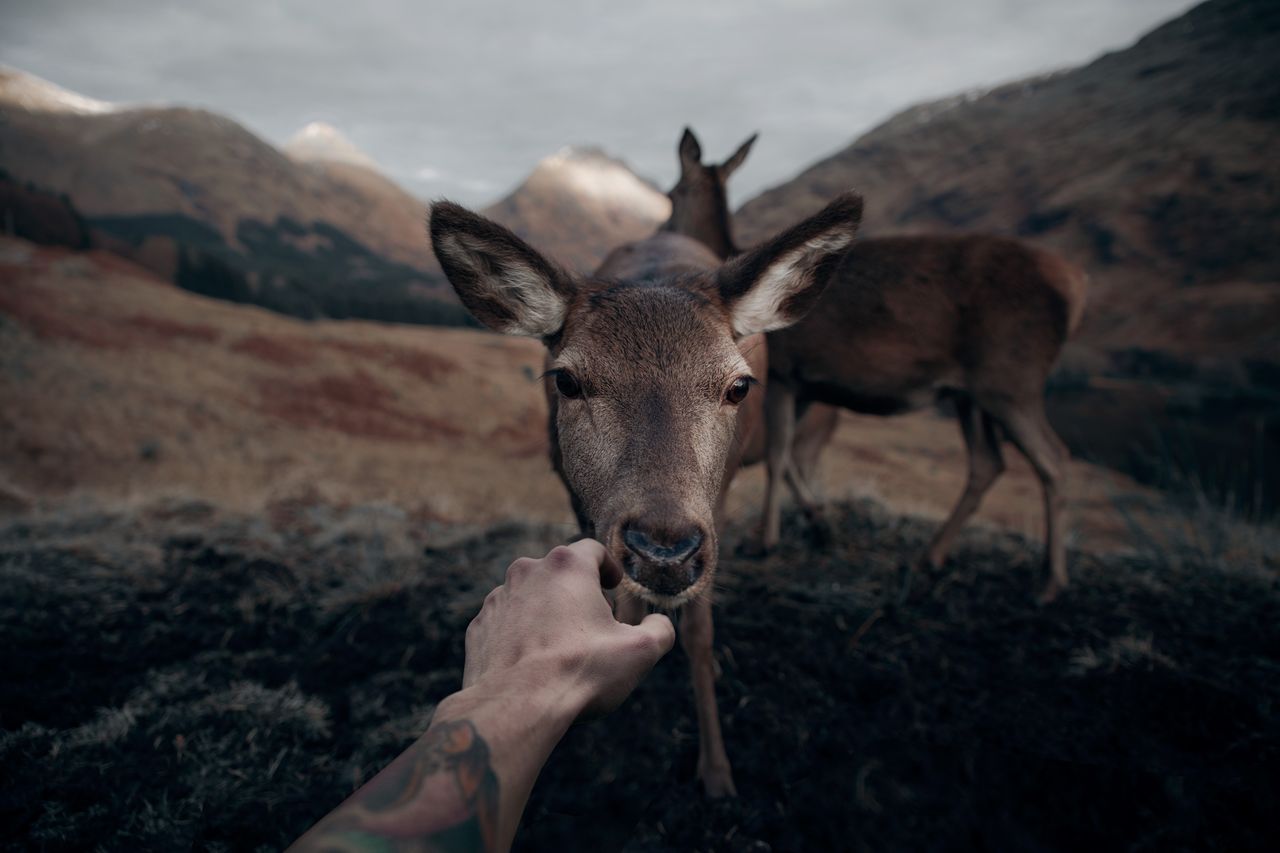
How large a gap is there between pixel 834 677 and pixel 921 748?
63 cm

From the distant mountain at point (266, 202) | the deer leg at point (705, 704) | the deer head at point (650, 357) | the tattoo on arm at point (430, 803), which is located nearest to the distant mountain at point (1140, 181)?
the deer head at point (650, 357)

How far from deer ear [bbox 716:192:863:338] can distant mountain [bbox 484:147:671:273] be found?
3572 inches

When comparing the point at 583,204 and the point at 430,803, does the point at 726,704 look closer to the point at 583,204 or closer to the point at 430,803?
the point at 430,803

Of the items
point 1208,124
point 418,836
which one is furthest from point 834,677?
point 1208,124

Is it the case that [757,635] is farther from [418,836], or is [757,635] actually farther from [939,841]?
[418,836]

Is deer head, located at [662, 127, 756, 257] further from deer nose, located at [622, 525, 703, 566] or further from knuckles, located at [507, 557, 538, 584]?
knuckles, located at [507, 557, 538, 584]

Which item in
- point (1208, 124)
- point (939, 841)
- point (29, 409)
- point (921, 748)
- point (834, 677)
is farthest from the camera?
point (1208, 124)

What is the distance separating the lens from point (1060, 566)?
4.56m

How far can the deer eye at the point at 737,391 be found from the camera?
2467 mm

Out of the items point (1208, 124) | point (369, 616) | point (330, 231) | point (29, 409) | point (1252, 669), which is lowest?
point (1252, 669)

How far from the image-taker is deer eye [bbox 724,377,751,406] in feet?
8.09

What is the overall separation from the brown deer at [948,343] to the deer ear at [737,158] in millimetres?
1944

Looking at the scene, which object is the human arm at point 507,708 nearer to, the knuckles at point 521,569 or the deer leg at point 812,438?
the knuckles at point 521,569

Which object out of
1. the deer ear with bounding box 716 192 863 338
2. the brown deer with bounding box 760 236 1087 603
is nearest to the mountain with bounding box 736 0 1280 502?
the brown deer with bounding box 760 236 1087 603
